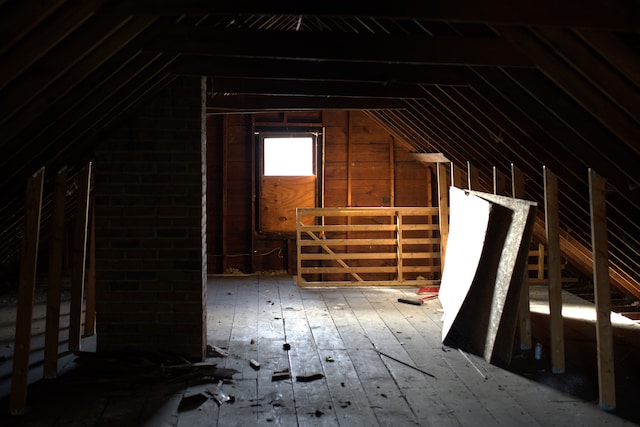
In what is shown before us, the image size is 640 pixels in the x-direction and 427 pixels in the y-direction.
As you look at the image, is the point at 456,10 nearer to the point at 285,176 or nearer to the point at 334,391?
the point at 334,391

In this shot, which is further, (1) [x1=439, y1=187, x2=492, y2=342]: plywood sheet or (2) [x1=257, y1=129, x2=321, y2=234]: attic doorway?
(2) [x1=257, y1=129, x2=321, y2=234]: attic doorway

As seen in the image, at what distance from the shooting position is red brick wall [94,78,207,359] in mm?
4402

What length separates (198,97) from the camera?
14.6 ft

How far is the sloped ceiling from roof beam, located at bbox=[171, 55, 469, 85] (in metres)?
0.01

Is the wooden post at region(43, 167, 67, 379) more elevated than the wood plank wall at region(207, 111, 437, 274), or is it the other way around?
the wood plank wall at region(207, 111, 437, 274)

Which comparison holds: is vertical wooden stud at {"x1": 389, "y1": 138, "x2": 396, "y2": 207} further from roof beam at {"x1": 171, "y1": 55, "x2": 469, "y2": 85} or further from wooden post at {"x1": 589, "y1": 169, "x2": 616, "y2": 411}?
wooden post at {"x1": 589, "y1": 169, "x2": 616, "y2": 411}

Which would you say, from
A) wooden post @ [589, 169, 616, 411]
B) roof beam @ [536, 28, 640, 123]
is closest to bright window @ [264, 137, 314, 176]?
wooden post @ [589, 169, 616, 411]

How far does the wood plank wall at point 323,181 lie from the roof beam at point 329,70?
461cm

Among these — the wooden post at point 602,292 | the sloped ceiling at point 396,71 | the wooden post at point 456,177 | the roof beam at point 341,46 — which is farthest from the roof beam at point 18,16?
the wooden post at point 456,177

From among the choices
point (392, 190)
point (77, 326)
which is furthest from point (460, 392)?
point (392, 190)

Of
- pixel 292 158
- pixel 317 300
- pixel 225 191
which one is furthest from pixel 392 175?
pixel 317 300

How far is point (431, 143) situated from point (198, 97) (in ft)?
11.1

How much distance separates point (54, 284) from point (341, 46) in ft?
8.16

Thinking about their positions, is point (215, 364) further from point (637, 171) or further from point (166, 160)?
point (637, 171)
